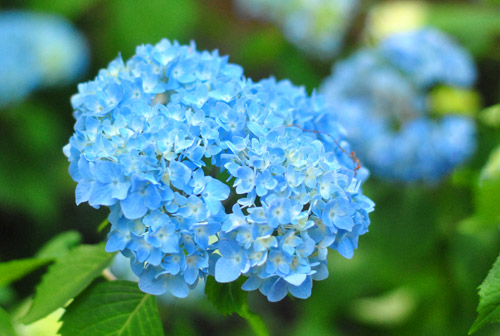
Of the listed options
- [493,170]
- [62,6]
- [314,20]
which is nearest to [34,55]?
[62,6]

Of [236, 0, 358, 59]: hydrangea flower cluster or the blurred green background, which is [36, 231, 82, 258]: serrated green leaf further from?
[236, 0, 358, 59]: hydrangea flower cluster

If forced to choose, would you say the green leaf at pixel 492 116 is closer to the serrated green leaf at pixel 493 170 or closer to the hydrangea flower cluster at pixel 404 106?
the hydrangea flower cluster at pixel 404 106

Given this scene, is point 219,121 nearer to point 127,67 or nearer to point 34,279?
point 127,67

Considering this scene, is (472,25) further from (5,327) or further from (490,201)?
(5,327)

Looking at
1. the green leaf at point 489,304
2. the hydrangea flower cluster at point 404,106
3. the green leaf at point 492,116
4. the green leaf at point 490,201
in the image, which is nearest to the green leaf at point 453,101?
the hydrangea flower cluster at point 404,106

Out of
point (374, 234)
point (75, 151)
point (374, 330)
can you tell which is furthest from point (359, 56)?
point (75, 151)
